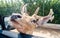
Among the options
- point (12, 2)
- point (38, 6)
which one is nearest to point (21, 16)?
point (38, 6)

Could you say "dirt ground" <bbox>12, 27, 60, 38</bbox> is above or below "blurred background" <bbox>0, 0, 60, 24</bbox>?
below

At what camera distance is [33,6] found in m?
1.60

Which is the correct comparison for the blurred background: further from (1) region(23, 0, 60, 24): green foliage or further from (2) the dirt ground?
(2) the dirt ground

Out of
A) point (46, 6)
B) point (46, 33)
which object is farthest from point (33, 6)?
point (46, 33)

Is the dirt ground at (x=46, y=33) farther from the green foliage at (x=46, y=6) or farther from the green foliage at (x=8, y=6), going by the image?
the green foliage at (x=8, y=6)

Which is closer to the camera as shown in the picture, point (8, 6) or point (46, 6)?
point (46, 6)

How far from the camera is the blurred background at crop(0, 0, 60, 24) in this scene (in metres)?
1.50

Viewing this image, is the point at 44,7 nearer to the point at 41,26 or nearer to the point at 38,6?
the point at 38,6

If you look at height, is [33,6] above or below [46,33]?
above

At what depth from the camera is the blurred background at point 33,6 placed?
150cm

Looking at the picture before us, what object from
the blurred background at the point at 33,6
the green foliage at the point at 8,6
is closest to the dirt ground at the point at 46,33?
the blurred background at the point at 33,6

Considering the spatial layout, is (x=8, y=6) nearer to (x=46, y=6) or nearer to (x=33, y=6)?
(x=33, y=6)

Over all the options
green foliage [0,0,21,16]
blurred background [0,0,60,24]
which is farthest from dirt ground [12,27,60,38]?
green foliage [0,0,21,16]

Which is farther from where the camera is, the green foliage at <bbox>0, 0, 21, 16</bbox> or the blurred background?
the green foliage at <bbox>0, 0, 21, 16</bbox>
